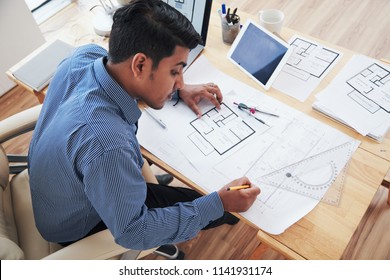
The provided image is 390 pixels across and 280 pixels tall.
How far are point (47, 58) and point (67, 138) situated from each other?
0.65 meters

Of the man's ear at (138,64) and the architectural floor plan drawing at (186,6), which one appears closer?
the man's ear at (138,64)

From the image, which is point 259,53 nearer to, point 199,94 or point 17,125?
point 199,94

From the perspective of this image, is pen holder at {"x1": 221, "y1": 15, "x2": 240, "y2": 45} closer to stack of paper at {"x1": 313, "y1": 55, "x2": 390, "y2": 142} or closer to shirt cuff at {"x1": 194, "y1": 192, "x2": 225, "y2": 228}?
stack of paper at {"x1": 313, "y1": 55, "x2": 390, "y2": 142}

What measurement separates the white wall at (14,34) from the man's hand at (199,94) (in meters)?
1.72

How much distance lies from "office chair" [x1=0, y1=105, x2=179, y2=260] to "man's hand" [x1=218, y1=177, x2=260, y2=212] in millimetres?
331

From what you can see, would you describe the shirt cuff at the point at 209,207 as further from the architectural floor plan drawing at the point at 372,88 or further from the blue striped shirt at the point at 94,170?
the architectural floor plan drawing at the point at 372,88

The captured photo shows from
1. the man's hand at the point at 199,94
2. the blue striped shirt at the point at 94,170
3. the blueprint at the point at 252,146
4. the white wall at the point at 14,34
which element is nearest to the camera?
the blue striped shirt at the point at 94,170

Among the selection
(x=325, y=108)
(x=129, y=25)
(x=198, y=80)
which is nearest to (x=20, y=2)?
(x=198, y=80)

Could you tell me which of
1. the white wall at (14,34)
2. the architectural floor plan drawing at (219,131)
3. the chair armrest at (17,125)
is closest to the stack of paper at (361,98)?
the architectural floor plan drawing at (219,131)

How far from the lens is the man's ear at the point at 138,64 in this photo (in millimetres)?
905

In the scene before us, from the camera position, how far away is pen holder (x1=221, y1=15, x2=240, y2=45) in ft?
4.56

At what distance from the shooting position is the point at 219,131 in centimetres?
117

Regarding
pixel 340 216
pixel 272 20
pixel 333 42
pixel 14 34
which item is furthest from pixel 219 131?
pixel 14 34

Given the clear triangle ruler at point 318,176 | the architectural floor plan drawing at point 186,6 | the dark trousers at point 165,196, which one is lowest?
the dark trousers at point 165,196
